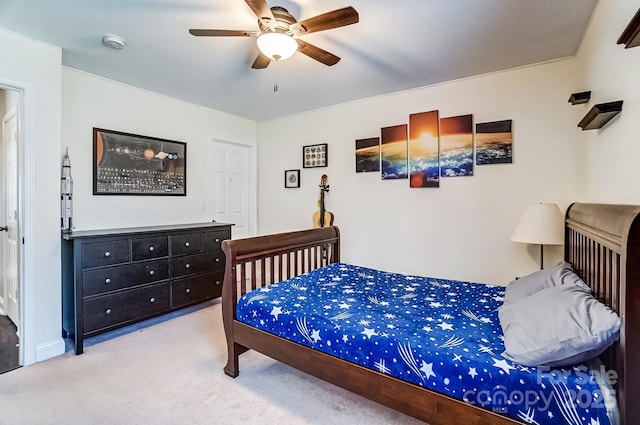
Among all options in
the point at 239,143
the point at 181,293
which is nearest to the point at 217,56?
the point at 239,143

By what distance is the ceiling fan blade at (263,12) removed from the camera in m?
1.68

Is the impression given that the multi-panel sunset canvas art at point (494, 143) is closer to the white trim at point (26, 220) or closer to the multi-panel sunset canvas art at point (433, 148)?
the multi-panel sunset canvas art at point (433, 148)

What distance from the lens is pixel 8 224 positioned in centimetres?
309

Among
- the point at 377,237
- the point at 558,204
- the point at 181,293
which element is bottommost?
the point at 181,293

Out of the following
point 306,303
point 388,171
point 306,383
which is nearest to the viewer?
point 306,303

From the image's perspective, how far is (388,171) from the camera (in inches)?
149

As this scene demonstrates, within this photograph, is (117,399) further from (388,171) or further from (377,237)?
(388,171)

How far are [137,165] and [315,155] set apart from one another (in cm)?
216

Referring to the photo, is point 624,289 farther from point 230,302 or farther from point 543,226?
point 230,302

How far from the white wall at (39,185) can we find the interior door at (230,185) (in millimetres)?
1884

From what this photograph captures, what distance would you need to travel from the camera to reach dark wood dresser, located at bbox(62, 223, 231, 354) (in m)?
2.64

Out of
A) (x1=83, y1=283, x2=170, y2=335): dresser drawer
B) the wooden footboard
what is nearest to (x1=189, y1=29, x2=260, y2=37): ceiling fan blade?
the wooden footboard

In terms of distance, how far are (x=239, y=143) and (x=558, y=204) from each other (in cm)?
395

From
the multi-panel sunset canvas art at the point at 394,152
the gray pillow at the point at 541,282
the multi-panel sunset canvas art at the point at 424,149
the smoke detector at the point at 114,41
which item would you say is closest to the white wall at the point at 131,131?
the smoke detector at the point at 114,41
